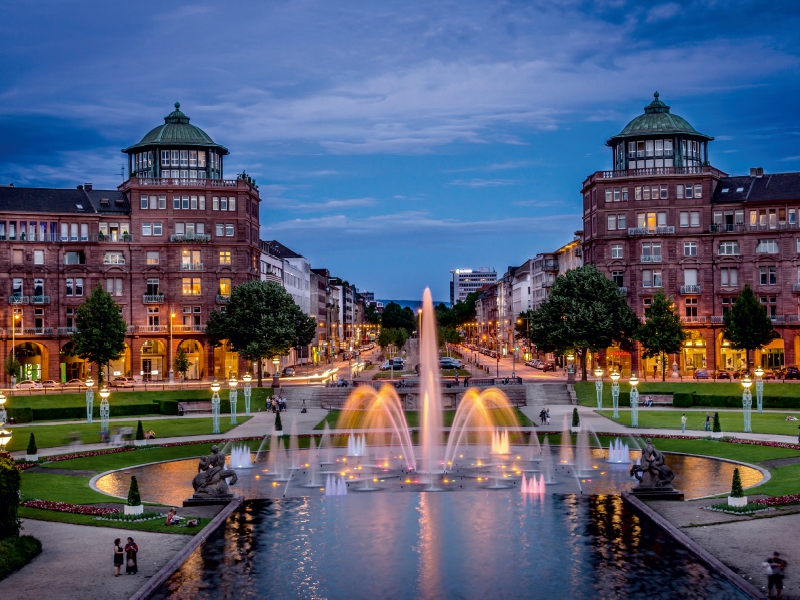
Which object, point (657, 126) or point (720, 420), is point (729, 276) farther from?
point (720, 420)

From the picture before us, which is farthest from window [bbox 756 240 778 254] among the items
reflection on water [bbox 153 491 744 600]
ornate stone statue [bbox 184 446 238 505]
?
ornate stone statue [bbox 184 446 238 505]

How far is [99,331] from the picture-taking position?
337 ft

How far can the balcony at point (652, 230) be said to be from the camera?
117 m

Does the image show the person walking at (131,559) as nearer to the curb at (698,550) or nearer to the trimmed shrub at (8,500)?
the trimmed shrub at (8,500)

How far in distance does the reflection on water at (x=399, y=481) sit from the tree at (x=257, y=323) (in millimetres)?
48943

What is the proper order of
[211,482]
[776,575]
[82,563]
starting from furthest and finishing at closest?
[211,482] < [82,563] < [776,575]

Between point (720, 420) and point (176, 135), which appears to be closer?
point (720, 420)

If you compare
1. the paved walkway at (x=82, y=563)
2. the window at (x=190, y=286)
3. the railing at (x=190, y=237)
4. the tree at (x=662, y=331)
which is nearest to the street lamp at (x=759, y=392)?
the tree at (x=662, y=331)

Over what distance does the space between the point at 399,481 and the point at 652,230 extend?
76275 millimetres

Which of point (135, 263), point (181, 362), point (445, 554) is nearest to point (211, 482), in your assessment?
point (445, 554)

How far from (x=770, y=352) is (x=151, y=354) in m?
78.9

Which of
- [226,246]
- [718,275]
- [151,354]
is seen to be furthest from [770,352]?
[151,354]

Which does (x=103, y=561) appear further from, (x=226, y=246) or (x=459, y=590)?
(x=226, y=246)

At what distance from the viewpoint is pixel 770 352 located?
112812 millimetres
